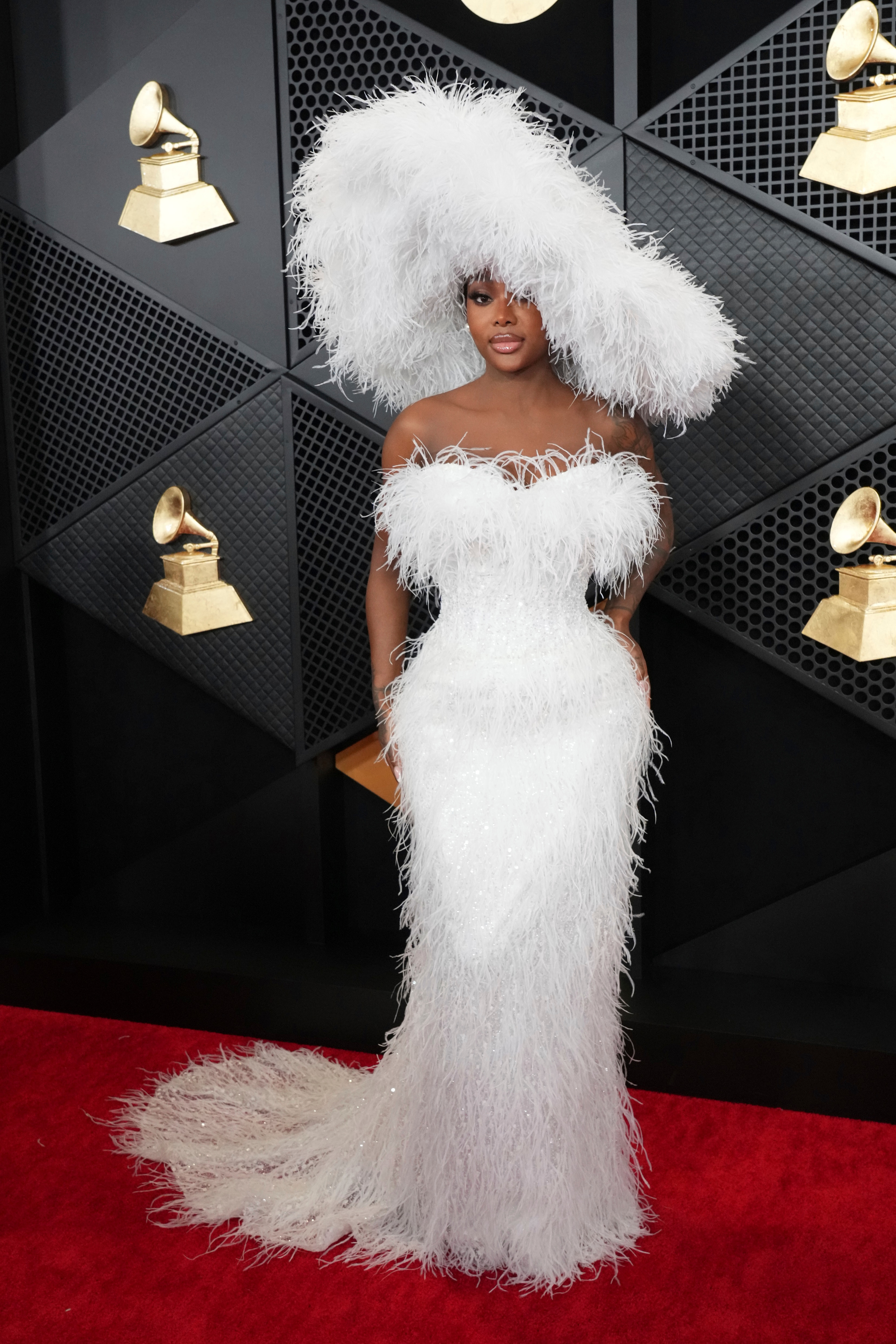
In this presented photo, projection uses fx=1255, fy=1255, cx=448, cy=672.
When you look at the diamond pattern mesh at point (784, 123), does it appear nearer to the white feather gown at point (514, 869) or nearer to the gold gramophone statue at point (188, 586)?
the white feather gown at point (514, 869)

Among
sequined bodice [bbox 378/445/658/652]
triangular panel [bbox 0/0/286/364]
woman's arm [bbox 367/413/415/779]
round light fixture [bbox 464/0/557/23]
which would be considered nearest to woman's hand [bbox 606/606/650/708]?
sequined bodice [bbox 378/445/658/652]

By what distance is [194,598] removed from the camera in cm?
315

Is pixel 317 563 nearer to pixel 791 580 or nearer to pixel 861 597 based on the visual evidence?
pixel 791 580

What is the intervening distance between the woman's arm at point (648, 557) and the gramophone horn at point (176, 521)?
46.5 inches

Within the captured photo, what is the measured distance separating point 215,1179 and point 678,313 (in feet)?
6.37

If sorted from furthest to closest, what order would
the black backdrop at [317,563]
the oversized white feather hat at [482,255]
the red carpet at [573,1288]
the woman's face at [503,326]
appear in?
1. the black backdrop at [317,563]
2. the red carpet at [573,1288]
3. the woman's face at [503,326]
4. the oversized white feather hat at [482,255]

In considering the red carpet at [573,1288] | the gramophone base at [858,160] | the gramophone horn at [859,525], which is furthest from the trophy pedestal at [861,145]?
the red carpet at [573,1288]

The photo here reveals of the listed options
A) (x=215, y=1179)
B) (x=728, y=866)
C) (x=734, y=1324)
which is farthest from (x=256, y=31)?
(x=734, y=1324)

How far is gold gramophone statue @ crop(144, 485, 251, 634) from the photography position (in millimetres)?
3150

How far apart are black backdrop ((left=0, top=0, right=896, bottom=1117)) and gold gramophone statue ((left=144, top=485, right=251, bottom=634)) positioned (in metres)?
0.07

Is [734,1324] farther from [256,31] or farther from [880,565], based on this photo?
[256,31]

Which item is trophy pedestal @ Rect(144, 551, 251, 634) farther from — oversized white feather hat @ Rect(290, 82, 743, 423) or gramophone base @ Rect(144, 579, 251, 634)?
oversized white feather hat @ Rect(290, 82, 743, 423)

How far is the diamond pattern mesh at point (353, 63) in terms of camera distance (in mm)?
2818

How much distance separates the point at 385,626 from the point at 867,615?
103 cm
